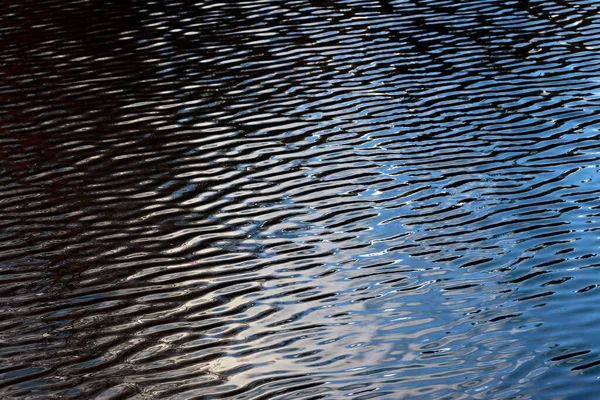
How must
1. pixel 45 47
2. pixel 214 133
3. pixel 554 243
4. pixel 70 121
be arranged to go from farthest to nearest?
pixel 45 47
pixel 70 121
pixel 214 133
pixel 554 243

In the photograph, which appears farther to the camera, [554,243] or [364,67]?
[364,67]

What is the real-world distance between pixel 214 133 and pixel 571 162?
6.91 m

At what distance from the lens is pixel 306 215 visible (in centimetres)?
1407

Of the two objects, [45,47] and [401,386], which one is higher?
[45,47]

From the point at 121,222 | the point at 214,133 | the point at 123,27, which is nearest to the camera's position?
the point at 121,222

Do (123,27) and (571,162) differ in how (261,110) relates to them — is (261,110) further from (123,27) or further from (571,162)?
(123,27)

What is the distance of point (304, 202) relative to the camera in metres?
14.6

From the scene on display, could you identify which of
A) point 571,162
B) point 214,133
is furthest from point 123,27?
point 571,162

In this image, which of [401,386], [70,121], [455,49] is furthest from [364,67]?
Result: [401,386]

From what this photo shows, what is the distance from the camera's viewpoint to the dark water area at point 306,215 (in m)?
10.0

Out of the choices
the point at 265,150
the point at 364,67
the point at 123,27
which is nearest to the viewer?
the point at 265,150

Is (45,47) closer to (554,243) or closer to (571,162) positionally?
(571,162)

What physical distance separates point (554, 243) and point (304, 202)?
4.06 metres

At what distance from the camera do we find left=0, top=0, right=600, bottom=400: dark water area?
10000 mm
